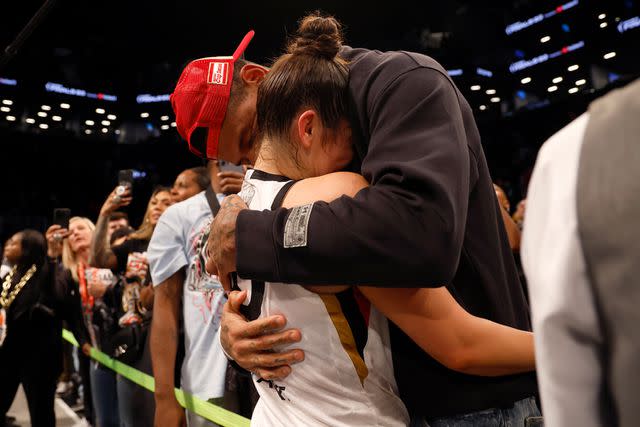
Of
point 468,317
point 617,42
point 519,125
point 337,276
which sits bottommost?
point 519,125

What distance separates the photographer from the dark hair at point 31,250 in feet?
A: 14.6

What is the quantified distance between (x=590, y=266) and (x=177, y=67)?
14.4 metres

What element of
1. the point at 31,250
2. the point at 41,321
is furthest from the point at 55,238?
the point at 41,321

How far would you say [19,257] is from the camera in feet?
14.7

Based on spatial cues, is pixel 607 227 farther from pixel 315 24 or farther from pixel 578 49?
pixel 578 49

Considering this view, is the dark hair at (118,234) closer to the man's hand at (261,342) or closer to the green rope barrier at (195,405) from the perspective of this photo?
the green rope barrier at (195,405)

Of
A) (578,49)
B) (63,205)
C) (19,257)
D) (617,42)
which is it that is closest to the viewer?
(19,257)

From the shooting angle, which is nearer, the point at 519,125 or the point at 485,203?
the point at 485,203

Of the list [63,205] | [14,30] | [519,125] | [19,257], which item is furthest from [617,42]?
[63,205]

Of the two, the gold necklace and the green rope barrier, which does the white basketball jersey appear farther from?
the gold necklace

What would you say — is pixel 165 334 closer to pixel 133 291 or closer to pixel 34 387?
pixel 133 291

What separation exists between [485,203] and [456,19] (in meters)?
9.50

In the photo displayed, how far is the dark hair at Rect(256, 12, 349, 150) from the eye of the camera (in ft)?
3.19

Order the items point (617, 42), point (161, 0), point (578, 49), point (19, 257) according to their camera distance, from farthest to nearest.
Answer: point (161, 0) < point (578, 49) < point (617, 42) < point (19, 257)
